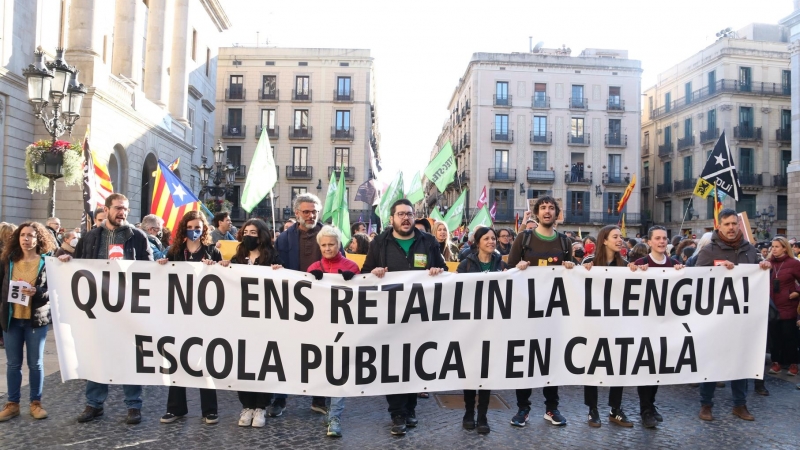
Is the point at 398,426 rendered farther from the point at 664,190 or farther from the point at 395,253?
the point at 664,190

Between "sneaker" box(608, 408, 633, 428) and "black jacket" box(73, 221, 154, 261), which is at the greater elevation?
"black jacket" box(73, 221, 154, 261)

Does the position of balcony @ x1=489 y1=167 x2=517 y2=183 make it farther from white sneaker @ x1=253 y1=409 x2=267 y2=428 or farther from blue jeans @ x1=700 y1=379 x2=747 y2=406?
white sneaker @ x1=253 y1=409 x2=267 y2=428

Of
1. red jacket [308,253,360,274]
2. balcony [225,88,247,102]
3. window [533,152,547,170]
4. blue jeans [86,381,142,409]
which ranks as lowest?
blue jeans [86,381,142,409]

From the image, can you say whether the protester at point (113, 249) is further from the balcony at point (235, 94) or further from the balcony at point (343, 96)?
the balcony at point (235, 94)

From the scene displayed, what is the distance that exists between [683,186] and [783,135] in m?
7.55

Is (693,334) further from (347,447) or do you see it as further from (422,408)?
(347,447)

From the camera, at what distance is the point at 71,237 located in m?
10.1

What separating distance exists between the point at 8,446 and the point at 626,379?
5085 mm

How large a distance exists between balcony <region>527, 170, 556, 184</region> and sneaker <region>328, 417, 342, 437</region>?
45281mm

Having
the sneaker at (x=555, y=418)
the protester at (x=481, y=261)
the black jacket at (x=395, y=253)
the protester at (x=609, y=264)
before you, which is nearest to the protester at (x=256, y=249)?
the black jacket at (x=395, y=253)

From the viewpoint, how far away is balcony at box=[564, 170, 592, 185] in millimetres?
49156

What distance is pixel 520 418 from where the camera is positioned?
5.51 metres

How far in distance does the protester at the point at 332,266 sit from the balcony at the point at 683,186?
46033 mm

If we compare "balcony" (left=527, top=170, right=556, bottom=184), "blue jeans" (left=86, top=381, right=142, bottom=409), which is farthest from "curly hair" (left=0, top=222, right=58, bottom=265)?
"balcony" (left=527, top=170, right=556, bottom=184)
